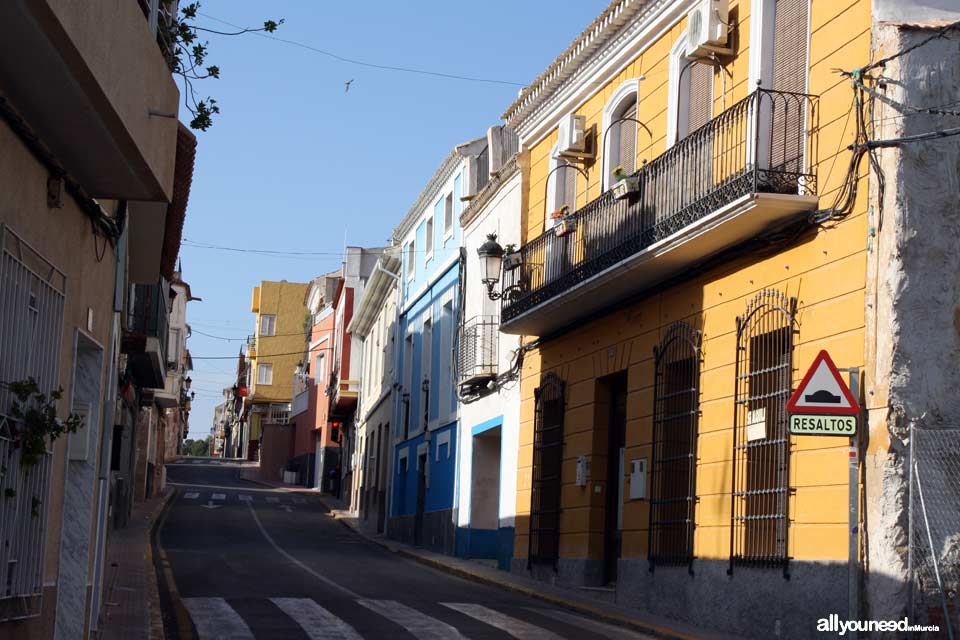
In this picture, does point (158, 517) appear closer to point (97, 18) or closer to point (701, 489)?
point (701, 489)

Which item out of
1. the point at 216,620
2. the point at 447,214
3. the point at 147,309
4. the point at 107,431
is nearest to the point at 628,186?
the point at 216,620

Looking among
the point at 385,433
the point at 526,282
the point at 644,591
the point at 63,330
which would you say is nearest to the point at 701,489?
the point at 644,591

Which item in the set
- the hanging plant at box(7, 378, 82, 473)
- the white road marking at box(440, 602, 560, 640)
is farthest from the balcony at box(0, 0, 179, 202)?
the white road marking at box(440, 602, 560, 640)

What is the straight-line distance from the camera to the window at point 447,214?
29.5 metres

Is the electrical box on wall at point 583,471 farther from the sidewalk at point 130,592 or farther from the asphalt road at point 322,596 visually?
the sidewalk at point 130,592

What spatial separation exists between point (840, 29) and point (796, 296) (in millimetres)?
2569


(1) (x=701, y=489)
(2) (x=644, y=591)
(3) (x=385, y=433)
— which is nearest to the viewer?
(1) (x=701, y=489)

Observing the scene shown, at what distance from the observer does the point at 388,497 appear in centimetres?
3434

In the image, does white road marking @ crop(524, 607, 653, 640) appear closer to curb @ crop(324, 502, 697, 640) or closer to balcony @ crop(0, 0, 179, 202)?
curb @ crop(324, 502, 697, 640)

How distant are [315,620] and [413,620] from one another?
102 cm

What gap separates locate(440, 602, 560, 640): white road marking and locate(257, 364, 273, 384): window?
63219mm

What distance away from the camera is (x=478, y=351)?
2425cm

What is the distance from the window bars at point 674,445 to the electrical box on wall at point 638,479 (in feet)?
0.85

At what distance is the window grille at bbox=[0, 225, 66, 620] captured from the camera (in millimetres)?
6984
